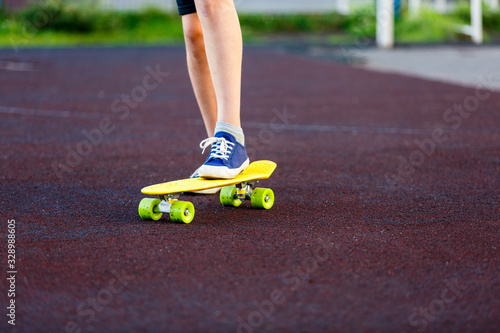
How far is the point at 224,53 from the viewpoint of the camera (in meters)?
3.07

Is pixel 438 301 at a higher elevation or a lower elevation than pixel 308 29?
higher

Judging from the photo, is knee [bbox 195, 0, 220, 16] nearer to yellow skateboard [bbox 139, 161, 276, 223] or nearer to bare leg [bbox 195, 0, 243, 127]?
bare leg [bbox 195, 0, 243, 127]

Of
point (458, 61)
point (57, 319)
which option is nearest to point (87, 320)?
point (57, 319)

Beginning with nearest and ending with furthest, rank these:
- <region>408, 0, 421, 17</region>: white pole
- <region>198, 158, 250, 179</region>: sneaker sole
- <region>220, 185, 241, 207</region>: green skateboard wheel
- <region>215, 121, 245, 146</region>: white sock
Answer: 1. <region>198, 158, 250, 179</region>: sneaker sole
2. <region>215, 121, 245, 146</region>: white sock
3. <region>220, 185, 241, 207</region>: green skateboard wheel
4. <region>408, 0, 421, 17</region>: white pole

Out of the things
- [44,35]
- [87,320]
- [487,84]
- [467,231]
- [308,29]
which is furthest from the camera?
[308,29]

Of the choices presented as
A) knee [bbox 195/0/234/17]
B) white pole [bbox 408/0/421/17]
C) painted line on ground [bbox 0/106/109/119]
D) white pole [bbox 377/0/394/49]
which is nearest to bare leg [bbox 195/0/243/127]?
knee [bbox 195/0/234/17]

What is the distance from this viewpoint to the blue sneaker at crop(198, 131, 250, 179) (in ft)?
9.71

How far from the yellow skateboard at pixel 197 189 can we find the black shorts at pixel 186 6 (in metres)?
0.74

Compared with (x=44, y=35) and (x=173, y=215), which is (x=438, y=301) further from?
(x=44, y=35)

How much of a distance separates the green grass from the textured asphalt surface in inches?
613

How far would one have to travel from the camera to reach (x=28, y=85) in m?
9.39

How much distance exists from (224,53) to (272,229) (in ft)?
2.64

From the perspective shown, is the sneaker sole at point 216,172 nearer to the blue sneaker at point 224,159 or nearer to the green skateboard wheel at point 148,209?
the blue sneaker at point 224,159

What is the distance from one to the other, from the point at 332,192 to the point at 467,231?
864 millimetres
